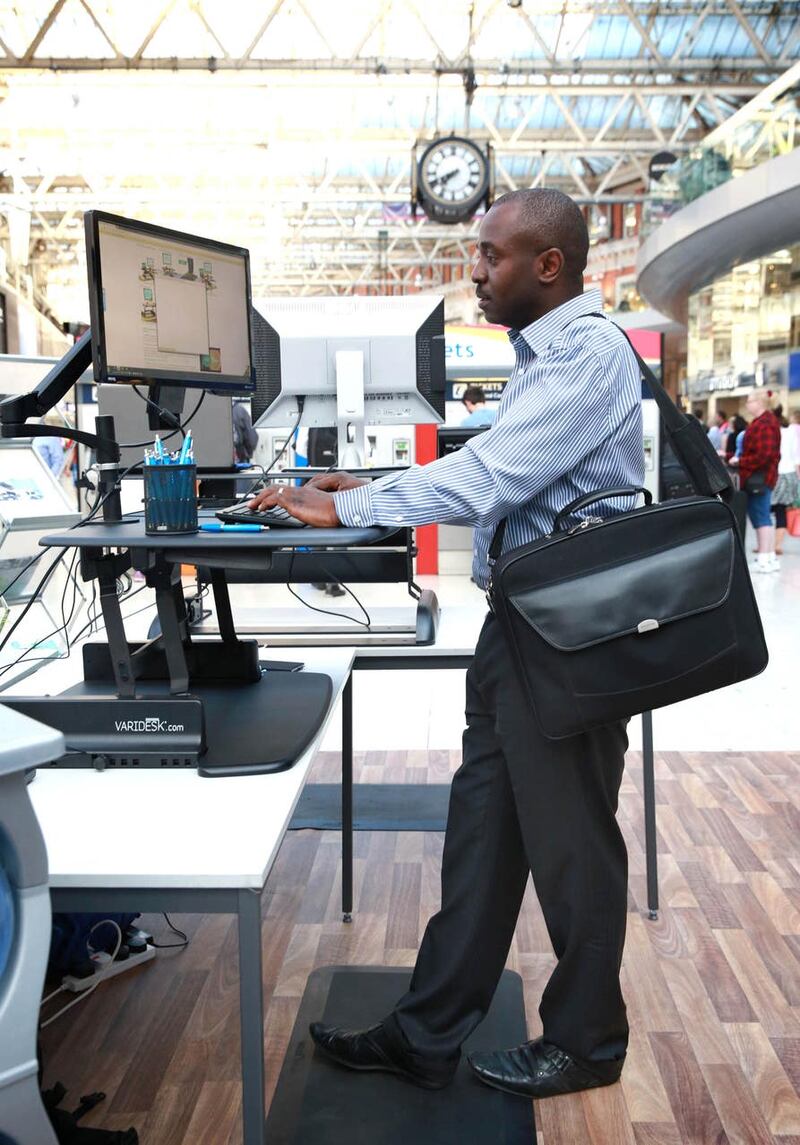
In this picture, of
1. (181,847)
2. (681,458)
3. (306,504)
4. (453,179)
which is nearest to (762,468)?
(453,179)

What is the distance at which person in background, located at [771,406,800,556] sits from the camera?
32.1ft

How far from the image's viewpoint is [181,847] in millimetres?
1095

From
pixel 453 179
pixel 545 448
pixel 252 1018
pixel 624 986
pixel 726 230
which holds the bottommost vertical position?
pixel 624 986

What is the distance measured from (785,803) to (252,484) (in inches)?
75.4

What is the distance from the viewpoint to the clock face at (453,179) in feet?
33.5

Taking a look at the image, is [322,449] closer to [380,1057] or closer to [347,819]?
[347,819]

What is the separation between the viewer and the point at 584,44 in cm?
1303

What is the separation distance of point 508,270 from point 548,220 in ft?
0.29

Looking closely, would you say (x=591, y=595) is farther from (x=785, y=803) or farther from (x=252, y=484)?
(x=785, y=803)

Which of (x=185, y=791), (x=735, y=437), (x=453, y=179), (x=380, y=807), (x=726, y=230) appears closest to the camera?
(x=185, y=791)

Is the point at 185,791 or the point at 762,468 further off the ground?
the point at 762,468

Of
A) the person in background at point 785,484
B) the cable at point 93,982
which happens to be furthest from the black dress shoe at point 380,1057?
the person in background at point 785,484

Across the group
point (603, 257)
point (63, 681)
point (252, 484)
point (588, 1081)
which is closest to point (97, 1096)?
point (63, 681)

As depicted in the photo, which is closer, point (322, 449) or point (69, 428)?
point (69, 428)
